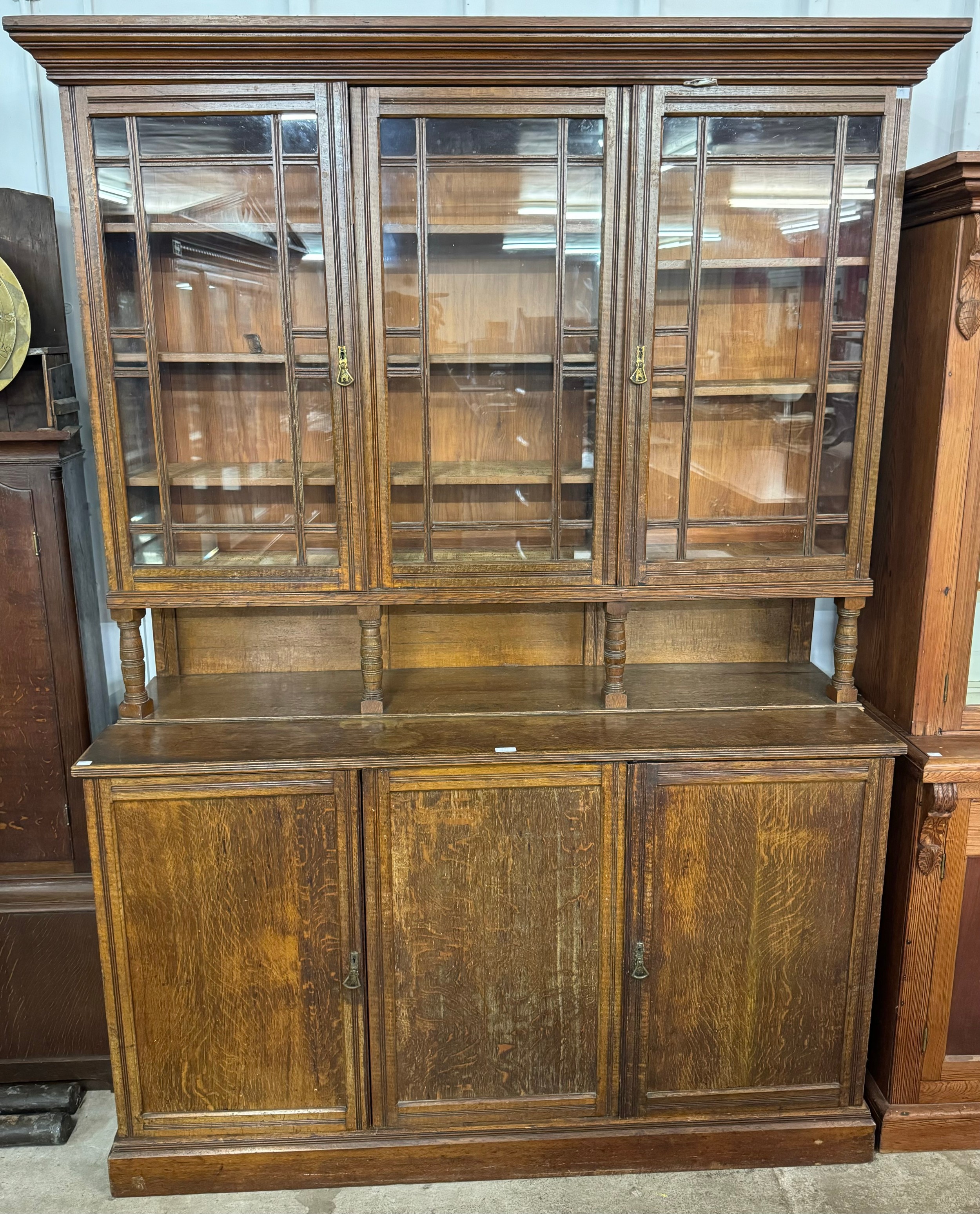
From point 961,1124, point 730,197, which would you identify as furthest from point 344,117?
point 961,1124

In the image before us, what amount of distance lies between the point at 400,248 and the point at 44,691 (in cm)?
130

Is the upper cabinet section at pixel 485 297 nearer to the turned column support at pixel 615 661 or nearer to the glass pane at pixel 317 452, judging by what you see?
the glass pane at pixel 317 452

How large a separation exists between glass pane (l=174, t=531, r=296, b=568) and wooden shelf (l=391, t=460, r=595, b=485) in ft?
0.93

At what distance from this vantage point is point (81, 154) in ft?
6.50

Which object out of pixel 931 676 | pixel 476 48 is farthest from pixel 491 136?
pixel 931 676

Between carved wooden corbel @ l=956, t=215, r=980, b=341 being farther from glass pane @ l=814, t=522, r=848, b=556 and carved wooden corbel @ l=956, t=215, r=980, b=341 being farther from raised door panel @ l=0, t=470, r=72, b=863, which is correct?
raised door panel @ l=0, t=470, r=72, b=863

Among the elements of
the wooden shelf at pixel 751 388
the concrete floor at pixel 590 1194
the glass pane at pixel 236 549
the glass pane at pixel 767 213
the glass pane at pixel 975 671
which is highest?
the glass pane at pixel 767 213

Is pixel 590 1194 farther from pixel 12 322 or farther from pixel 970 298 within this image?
pixel 12 322

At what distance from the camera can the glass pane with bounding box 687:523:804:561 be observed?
223cm

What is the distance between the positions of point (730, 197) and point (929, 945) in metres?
1.68

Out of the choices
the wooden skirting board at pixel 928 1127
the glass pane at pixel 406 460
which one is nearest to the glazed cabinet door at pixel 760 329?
the glass pane at pixel 406 460

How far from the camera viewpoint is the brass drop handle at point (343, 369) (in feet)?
6.84

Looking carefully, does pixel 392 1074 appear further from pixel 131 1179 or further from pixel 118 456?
pixel 118 456

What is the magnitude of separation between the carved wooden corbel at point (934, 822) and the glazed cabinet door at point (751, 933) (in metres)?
0.09
